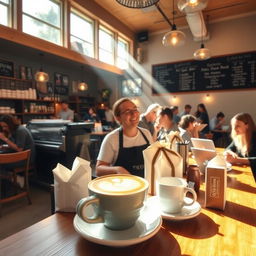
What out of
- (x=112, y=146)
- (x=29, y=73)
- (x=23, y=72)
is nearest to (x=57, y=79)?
(x=29, y=73)

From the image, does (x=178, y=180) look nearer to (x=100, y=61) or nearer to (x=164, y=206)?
(x=164, y=206)

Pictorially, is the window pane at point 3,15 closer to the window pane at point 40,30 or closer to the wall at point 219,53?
the window pane at point 40,30

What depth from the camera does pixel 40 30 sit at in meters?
4.97

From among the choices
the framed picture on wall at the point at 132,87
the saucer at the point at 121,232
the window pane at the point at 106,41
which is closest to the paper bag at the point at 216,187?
the saucer at the point at 121,232

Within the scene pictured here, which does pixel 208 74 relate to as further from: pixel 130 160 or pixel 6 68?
pixel 130 160

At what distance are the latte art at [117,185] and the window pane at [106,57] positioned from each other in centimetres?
650

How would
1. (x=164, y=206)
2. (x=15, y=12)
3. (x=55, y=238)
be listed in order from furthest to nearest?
(x=15, y=12) → (x=164, y=206) → (x=55, y=238)

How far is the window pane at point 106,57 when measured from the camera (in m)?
6.77

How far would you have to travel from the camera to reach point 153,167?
3.09 feet

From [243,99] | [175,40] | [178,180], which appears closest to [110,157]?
[178,180]

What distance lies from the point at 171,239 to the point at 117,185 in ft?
0.79

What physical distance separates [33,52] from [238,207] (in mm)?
5488

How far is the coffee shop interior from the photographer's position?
2.17 ft

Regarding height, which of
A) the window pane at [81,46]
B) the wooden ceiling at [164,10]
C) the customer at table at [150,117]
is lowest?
the customer at table at [150,117]
